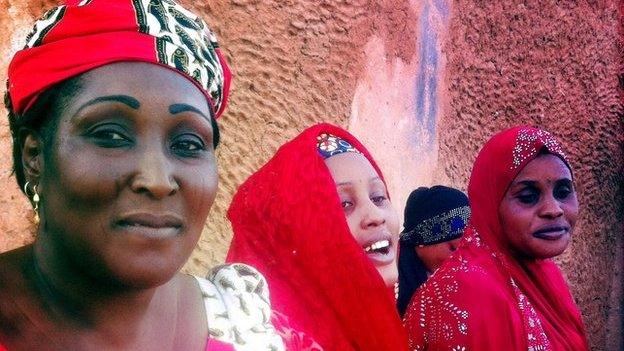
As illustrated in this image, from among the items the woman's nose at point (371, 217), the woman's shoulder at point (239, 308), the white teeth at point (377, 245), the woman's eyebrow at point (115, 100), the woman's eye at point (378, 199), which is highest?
the woman's eyebrow at point (115, 100)

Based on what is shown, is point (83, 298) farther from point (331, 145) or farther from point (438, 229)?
point (438, 229)

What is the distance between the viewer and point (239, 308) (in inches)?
57.7

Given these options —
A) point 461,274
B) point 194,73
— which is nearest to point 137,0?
point 194,73

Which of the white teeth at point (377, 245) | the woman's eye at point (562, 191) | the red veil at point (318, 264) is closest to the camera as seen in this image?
the red veil at point (318, 264)

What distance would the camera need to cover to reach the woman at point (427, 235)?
3979 mm

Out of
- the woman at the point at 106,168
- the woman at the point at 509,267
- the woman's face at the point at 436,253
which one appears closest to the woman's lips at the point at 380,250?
the woman at the point at 509,267

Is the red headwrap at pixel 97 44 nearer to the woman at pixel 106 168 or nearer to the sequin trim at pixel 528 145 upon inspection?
the woman at pixel 106 168

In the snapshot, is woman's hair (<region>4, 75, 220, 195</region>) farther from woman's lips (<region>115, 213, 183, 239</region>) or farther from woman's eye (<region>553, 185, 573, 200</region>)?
woman's eye (<region>553, 185, 573, 200</region>)

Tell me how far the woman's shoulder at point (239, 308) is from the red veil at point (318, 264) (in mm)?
549

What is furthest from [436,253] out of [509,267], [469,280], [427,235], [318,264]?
[318,264]

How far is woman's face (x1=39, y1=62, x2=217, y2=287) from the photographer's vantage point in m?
1.12

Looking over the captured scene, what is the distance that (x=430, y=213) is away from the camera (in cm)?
403

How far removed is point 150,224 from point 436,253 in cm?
299

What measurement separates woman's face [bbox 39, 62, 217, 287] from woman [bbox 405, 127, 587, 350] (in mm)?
1785
